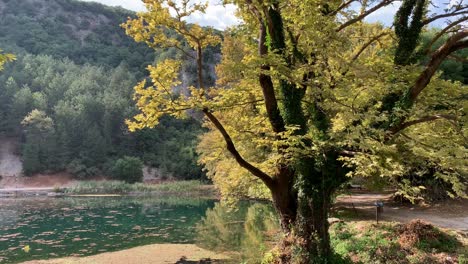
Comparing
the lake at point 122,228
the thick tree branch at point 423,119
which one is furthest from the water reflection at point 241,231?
the thick tree branch at point 423,119

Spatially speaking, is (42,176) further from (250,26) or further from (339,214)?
(250,26)

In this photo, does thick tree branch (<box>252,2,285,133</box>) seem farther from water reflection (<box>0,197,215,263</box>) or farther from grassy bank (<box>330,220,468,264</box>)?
water reflection (<box>0,197,215,263</box>)

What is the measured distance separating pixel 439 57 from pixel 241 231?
12531 mm

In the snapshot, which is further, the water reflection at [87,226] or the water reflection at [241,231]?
the water reflection at [87,226]

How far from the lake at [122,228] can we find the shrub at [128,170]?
18931mm

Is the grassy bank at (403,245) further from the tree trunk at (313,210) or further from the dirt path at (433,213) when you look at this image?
the dirt path at (433,213)

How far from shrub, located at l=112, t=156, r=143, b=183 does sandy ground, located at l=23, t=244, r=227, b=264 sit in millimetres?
36976

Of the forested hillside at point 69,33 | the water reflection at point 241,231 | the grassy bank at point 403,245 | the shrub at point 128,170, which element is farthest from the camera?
the forested hillside at point 69,33

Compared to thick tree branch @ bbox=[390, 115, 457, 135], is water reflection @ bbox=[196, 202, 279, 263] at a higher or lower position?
lower

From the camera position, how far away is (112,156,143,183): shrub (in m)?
51.3

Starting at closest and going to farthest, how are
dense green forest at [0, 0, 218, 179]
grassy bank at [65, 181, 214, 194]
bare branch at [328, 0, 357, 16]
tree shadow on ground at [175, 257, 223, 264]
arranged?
bare branch at [328, 0, 357, 16] < tree shadow on ground at [175, 257, 223, 264] < grassy bank at [65, 181, 214, 194] < dense green forest at [0, 0, 218, 179]

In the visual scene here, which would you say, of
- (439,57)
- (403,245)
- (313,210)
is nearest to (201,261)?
(313,210)

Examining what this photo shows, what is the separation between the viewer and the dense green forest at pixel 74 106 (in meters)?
53.8

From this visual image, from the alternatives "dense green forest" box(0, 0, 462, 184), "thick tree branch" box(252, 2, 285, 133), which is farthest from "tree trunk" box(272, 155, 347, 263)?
"dense green forest" box(0, 0, 462, 184)
